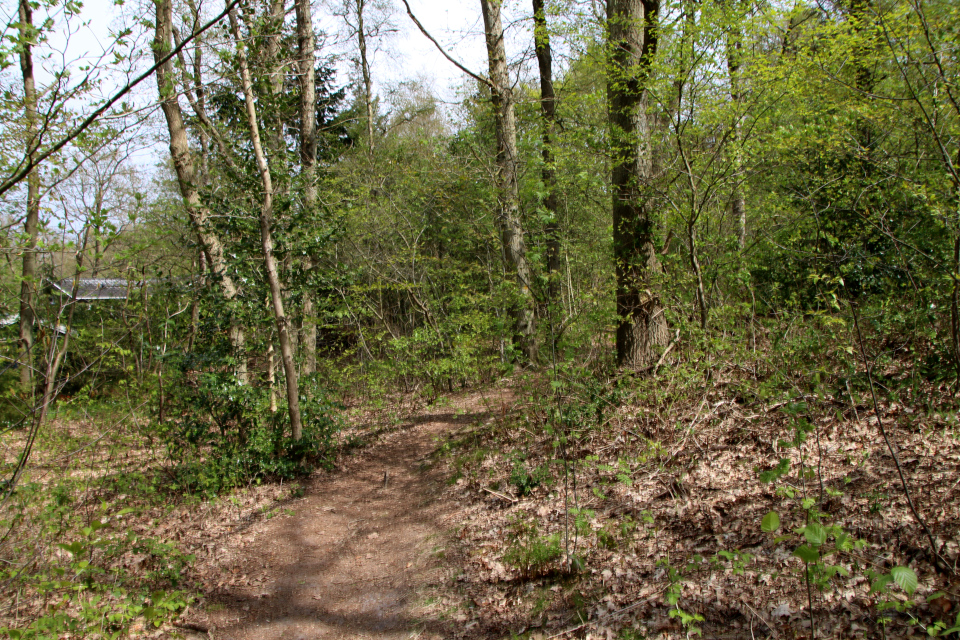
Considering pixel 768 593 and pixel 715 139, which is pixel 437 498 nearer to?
pixel 768 593

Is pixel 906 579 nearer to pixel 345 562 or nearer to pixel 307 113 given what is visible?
pixel 345 562

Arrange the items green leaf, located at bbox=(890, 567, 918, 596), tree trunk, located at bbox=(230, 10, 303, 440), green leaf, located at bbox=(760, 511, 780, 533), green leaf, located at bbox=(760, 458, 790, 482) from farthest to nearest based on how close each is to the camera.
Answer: tree trunk, located at bbox=(230, 10, 303, 440) < green leaf, located at bbox=(760, 458, 790, 482) < green leaf, located at bbox=(760, 511, 780, 533) < green leaf, located at bbox=(890, 567, 918, 596)

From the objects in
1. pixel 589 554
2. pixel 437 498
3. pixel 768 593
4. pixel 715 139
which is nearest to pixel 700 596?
pixel 768 593

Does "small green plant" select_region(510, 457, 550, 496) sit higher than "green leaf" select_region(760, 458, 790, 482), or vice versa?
"green leaf" select_region(760, 458, 790, 482)

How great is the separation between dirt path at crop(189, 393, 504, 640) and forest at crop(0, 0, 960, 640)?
39mm

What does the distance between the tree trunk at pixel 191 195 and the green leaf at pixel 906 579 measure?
24.4 ft

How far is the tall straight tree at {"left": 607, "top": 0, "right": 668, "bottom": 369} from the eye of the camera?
21.7 feet

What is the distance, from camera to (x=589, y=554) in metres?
4.21

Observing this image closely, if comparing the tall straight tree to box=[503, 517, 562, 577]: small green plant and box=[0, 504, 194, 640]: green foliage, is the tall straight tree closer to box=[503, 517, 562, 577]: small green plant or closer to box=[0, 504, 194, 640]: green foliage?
box=[503, 517, 562, 577]: small green plant

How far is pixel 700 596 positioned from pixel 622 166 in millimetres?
5150

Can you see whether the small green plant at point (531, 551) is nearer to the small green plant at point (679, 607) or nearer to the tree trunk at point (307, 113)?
the small green plant at point (679, 607)

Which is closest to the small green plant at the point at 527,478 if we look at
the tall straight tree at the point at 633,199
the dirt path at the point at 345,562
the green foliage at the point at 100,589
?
the dirt path at the point at 345,562

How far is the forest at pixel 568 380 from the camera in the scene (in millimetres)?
3555

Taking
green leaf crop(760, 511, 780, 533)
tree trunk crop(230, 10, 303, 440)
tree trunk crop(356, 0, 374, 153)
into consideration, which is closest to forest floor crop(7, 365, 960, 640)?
green leaf crop(760, 511, 780, 533)
